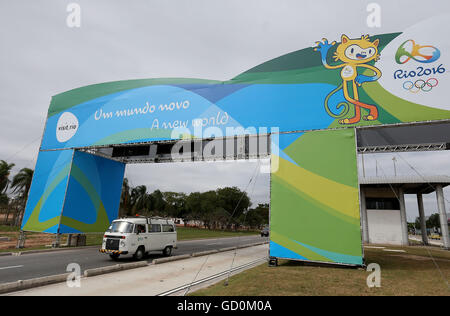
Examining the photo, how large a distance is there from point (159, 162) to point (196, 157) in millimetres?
3596

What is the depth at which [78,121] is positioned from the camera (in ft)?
66.4

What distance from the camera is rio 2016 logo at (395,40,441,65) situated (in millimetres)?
12148

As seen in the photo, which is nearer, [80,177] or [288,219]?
[288,219]

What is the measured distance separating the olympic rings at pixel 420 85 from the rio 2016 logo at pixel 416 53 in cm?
103

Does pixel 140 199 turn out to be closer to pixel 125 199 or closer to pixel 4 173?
pixel 125 199

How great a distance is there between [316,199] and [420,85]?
730 centimetres

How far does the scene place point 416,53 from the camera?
1238cm

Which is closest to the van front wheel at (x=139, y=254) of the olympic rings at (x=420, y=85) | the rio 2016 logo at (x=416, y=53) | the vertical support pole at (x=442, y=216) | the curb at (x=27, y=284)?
the curb at (x=27, y=284)

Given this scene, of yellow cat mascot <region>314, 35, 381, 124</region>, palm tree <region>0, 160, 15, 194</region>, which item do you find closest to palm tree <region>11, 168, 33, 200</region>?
palm tree <region>0, 160, 15, 194</region>

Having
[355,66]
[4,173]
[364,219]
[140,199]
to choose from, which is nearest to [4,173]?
[4,173]

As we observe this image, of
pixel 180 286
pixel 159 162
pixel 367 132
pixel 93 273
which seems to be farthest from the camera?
pixel 159 162

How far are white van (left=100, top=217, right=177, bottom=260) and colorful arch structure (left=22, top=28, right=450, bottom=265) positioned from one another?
5.88m
